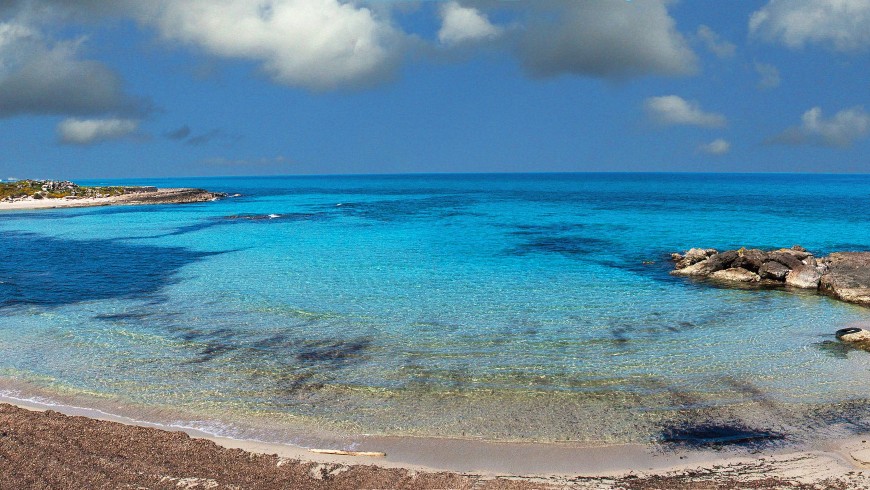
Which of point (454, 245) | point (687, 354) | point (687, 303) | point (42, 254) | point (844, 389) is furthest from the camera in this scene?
point (454, 245)

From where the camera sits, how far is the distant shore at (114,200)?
85.5 meters

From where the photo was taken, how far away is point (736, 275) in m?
31.1

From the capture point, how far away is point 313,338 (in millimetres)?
20172

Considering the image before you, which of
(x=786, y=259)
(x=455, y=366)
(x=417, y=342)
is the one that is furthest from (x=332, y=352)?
(x=786, y=259)

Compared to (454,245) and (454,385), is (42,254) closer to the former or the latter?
(454,245)

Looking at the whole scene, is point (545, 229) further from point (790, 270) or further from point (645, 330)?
point (645, 330)

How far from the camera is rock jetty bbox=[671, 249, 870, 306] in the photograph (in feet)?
Answer: 89.7

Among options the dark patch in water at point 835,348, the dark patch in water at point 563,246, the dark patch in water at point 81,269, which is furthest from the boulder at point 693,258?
the dark patch in water at point 81,269

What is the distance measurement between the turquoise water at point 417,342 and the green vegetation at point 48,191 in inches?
2623

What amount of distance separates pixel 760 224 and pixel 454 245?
37902mm

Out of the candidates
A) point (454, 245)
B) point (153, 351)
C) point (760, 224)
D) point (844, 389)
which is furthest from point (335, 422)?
point (760, 224)

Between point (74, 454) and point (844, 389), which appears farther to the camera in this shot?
point (844, 389)

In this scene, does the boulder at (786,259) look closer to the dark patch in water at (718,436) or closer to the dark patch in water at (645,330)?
the dark patch in water at (645,330)

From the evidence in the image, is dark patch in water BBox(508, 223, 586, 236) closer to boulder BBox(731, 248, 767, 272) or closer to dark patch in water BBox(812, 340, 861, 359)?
boulder BBox(731, 248, 767, 272)
